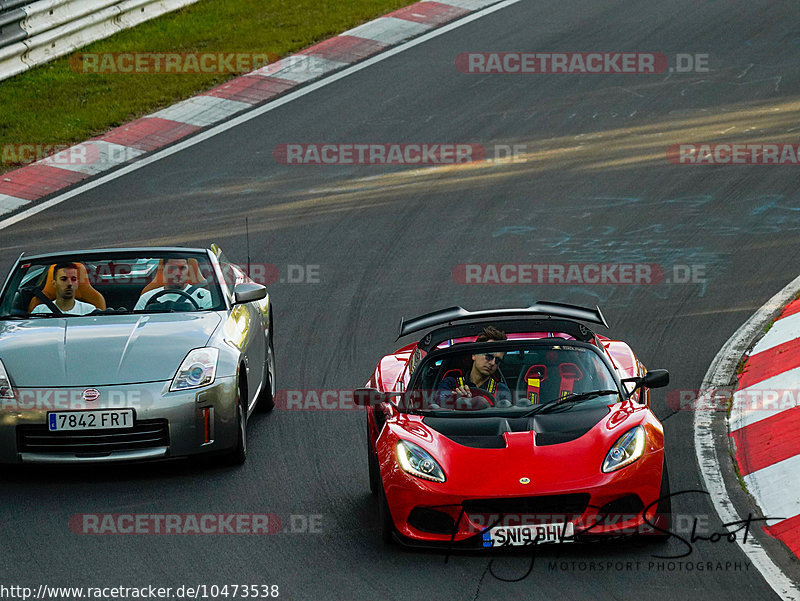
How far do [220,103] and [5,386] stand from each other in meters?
10.5

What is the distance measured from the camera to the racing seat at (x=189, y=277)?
31.9 feet

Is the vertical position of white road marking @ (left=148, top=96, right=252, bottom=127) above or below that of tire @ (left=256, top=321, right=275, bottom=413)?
above

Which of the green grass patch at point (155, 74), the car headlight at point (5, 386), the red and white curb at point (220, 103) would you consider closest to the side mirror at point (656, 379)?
the car headlight at point (5, 386)

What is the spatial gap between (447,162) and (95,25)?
7.35 m

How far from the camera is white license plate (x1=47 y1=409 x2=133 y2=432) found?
26.7 feet

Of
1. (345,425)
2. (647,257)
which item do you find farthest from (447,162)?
(345,425)

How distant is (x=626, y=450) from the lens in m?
7.14

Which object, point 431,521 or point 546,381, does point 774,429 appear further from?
point 431,521

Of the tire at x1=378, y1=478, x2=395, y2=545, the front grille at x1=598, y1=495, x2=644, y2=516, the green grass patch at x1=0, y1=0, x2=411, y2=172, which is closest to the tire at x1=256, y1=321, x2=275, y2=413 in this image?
the tire at x1=378, y1=478, x2=395, y2=545

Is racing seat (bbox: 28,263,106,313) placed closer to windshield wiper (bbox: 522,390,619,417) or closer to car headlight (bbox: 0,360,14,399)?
car headlight (bbox: 0,360,14,399)

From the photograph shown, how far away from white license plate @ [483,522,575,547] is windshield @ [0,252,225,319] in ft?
11.4

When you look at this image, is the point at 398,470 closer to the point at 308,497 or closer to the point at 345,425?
the point at 308,497

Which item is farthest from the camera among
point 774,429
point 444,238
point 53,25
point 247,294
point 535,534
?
point 53,25

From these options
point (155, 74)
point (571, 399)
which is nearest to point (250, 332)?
point (571, 399)
